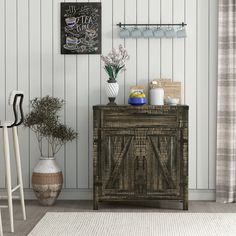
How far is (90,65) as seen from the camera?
557cm

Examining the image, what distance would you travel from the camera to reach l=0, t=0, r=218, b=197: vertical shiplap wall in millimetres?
5523

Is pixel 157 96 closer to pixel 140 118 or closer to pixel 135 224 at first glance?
pixel 140 118

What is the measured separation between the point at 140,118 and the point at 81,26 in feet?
3.71

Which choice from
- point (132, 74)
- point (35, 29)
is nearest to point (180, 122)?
point (132, 74)

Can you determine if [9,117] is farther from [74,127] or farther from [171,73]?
[171,73]

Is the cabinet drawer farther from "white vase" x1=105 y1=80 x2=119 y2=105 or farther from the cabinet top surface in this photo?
"white vase" x1=105 y1=80 x2=119 y2=105

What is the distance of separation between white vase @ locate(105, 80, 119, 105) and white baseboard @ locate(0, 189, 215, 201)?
97 centimetres

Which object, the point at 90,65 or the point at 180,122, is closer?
the point at 180,122

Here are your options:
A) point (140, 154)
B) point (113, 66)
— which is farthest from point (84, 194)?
point (113, 66)

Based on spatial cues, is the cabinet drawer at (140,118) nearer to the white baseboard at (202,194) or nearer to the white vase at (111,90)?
the white vase at (111,90)

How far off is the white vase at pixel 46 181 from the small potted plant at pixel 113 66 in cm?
80

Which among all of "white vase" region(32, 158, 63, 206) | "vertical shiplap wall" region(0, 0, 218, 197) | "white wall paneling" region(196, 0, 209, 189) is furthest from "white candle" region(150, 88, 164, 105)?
"white vase" region(32, 158, 63, 206)

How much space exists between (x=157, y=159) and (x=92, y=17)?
1524 millimetres

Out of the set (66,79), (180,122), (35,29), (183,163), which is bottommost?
(183,163)
